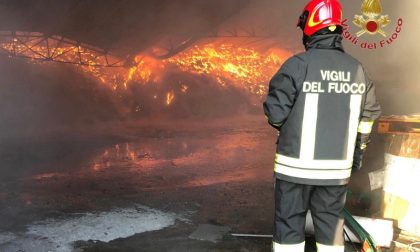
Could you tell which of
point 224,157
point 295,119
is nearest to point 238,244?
point 295,119

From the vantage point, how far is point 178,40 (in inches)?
450

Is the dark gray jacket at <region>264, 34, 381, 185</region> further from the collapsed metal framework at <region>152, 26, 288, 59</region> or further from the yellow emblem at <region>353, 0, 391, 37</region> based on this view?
the collapsed metal framework at <region>152, 26, 288, 59</region>

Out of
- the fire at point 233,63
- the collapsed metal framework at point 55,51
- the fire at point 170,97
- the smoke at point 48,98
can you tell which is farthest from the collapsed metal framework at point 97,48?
the fire at point 233,63

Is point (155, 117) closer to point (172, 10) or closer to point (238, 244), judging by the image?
point (172, 10)

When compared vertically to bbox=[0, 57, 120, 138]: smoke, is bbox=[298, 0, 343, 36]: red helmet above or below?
above

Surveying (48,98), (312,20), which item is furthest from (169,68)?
(312,20)

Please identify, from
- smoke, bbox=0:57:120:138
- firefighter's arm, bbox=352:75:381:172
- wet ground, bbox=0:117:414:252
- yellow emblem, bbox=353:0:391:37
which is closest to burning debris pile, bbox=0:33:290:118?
smoke, bbox=0:57:120:138

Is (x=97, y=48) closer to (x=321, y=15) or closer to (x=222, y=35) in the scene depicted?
(x=222, y=35)

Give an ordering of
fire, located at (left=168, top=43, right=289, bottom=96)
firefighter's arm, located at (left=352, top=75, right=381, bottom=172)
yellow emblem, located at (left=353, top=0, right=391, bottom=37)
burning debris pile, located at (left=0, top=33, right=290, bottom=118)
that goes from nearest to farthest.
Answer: firefighter's arm, located at (left=352, top=75, right=381, bottom=172) < yellow emblem, located at (left=353, top=0, right=391, bottom=37) < burning debris pile, located at (left=0, top=33, right=290, bottom=118) < fire, located at (left=168, top=43, right=289, bottom=96)

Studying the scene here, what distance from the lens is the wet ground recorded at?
358 centimetres

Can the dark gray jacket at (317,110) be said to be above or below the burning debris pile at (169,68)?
below

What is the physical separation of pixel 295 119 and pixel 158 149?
5448 mm

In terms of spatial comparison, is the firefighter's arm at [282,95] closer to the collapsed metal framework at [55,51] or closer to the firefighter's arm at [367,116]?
the firefighter's arm at [367,116]

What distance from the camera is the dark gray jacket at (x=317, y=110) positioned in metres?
2.34
